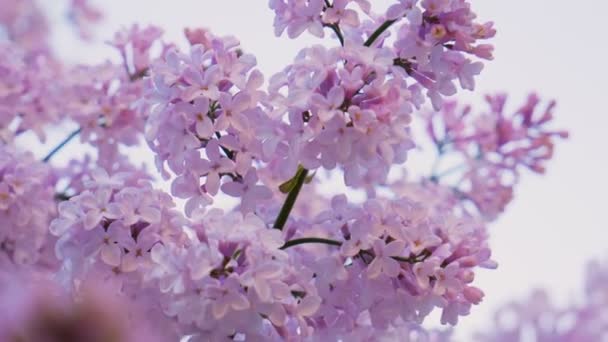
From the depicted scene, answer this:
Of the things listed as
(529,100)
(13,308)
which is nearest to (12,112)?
(529,100)

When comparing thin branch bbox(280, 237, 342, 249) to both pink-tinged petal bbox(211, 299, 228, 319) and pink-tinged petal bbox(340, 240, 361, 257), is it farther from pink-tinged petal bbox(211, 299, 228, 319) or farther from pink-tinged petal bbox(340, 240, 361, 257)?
pink-tinged petal bbox(211, 299, 228, 319)

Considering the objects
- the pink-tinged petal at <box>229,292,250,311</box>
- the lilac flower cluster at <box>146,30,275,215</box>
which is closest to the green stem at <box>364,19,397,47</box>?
the lilac flower cluster at <box>146,30,275,215</box>

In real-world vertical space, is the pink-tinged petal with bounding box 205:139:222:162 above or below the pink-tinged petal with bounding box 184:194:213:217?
above

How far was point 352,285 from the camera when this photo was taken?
102 centimetres


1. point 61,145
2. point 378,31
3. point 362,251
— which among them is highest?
point 378,31

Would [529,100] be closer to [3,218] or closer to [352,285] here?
[352,285]

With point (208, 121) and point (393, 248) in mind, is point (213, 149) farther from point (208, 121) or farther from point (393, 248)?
point (393, 248)

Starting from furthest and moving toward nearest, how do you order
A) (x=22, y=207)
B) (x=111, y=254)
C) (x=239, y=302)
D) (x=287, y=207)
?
1. (x=22, y=207)
2. (x=287, y=207)
3. (x=111, y=254)
4. (x=239, y=302)

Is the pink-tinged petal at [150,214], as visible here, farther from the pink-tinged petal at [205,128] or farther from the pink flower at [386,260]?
the pink flower at [386,260]

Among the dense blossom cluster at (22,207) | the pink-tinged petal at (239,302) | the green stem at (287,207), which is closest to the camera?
the pink-tinged petal at (239,302)

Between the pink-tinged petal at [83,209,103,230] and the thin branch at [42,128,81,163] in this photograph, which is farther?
the thin branch at [42,128,81,163]

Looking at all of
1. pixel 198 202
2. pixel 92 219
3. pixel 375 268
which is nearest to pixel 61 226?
pixel 92 219

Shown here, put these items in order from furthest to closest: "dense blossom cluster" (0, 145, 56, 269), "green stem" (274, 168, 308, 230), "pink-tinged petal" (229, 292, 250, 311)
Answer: "dense blossom cluster" (0, 145, 56, 269) → "green stem" (274, 168, 308, 230) → "pink-tinged petal" (229, 292, 250, 311)

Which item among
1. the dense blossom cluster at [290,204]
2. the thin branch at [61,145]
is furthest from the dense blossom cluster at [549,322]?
the thin branch at [61,145]
